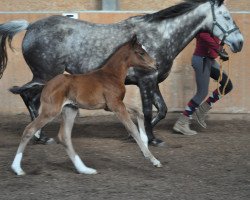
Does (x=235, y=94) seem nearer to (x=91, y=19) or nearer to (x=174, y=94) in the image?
(x=174, y=94)

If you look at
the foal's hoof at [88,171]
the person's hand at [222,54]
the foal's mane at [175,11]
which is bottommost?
the foal's hoof at [88,171]

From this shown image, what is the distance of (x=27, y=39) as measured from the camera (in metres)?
7.65

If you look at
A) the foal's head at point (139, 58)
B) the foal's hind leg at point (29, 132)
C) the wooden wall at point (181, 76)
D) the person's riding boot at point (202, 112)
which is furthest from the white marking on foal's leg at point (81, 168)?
the wooden wall at point (181, 76)

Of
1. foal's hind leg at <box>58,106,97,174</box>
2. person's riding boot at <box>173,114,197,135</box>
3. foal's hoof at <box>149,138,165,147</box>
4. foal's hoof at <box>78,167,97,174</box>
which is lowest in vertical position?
person's riding boot at <box>173,114,197,135</box>

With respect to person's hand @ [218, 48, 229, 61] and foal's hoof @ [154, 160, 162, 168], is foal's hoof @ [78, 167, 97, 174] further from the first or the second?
person's hand @ [218, 48, 229, 61]

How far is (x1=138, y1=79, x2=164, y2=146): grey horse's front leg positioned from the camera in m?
7.33

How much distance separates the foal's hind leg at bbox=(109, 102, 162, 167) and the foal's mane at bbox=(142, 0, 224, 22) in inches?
73.8

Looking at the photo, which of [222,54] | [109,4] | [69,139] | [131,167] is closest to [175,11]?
[222,54]

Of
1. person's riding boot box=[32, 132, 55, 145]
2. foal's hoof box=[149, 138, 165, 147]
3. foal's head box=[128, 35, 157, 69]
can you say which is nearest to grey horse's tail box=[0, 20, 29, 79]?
person's riding boot box=[32, 132, 55, 145]

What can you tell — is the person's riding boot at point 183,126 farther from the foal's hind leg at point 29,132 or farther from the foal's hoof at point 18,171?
the foal's hoof at point 18,171

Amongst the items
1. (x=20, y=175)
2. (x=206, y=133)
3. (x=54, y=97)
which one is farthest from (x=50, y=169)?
(x=206, y=133)

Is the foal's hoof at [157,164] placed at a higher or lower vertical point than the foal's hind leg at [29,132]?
lower

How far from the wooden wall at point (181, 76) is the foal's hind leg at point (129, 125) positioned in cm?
323

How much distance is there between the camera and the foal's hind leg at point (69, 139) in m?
6.08
